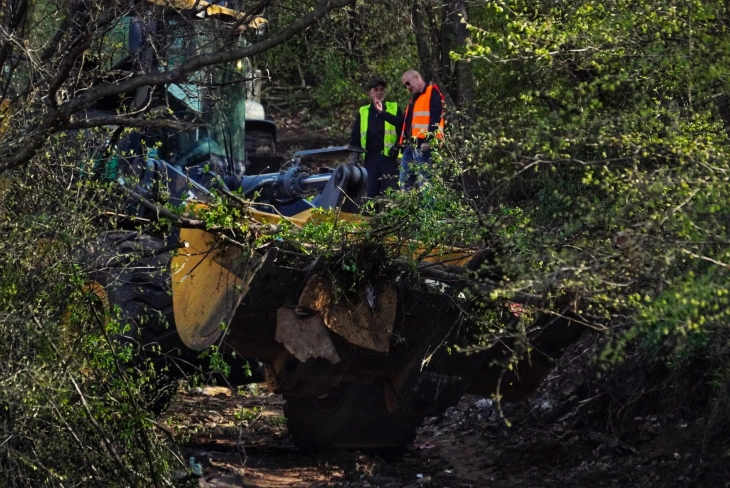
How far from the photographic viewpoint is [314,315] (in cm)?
570

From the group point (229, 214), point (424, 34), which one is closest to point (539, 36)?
point (229, 214)

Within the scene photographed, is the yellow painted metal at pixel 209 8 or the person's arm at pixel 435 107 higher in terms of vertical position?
the yellow painted metal at pixel 209 8

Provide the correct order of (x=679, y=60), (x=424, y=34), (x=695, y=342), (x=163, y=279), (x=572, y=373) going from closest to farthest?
(x=679, y=60)
(x=695, y=342)
(x=163, y=279)
(x=572, y=373)
(x=424, y=34)

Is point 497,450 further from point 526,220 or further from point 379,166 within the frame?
point 379,166

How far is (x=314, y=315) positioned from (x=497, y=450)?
8.67 feet

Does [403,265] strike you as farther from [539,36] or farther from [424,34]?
[424,34]

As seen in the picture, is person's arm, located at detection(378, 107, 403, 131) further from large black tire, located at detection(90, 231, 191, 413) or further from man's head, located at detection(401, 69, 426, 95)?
large black tire, located at detection(90, 231, 191, 413)

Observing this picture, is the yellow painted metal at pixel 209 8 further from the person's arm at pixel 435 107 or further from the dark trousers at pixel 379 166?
the dark trousers at pixel 379 166

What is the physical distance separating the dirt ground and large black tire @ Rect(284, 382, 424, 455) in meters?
0.09

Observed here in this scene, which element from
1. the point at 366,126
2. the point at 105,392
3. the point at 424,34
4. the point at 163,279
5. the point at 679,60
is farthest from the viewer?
the point at 424,34

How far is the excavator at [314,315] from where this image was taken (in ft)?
18.6

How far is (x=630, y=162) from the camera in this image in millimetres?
4715

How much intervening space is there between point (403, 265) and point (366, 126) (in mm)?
4923

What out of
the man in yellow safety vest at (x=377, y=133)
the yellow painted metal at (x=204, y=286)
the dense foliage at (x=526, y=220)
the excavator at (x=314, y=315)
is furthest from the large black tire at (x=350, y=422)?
the man in yellow safety vest at (x=377, y=133)
